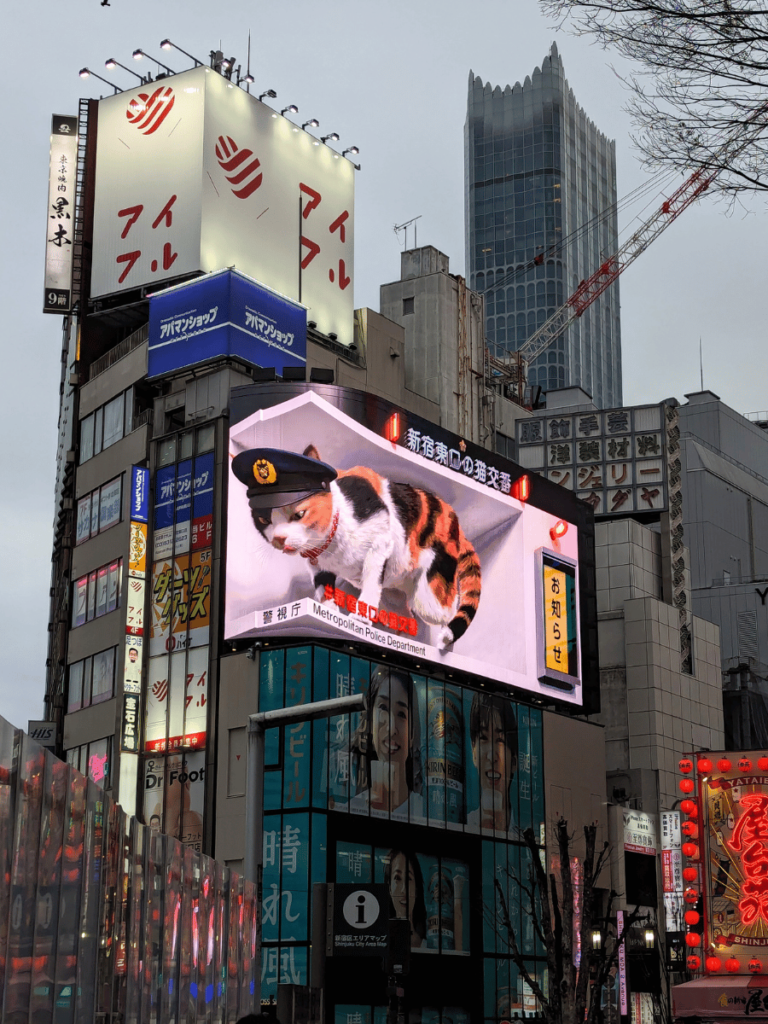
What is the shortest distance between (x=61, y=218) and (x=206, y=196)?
779cm

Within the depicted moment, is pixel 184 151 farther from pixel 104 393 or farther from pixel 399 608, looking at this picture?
pixel 399 608

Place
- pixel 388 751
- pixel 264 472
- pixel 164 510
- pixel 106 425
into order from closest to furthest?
pixel 264 472
pixel 388 751
pixel 164 510
pixel 106 425

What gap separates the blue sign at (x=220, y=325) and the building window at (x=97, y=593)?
304 inches

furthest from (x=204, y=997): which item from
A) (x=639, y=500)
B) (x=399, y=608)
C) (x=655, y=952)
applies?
(x=639, y=500)

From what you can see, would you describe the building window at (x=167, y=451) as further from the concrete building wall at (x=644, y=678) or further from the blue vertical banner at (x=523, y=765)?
the concrete building wall at (x=644, y=678)

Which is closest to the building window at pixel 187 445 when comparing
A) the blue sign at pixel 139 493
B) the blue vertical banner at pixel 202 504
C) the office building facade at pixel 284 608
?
the office building facade at pixel 284 608

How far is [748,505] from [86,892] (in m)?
95.8

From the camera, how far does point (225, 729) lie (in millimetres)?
49438

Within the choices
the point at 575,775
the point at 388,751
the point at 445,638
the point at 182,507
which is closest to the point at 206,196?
the point at 182,507

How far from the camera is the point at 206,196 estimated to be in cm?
5872

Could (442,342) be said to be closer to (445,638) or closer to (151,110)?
(151,110)

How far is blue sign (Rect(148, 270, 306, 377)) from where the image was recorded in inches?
2151

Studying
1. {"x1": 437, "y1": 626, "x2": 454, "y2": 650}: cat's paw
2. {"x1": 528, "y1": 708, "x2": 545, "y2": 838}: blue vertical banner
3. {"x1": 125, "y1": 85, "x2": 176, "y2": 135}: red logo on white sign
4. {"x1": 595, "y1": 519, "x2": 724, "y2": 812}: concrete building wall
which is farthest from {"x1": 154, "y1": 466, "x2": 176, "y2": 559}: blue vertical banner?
{"x1": 595, "y1": 519, "x2": 724, "y2": 812}: concrete building wall

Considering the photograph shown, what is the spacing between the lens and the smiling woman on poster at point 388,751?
4956cm
